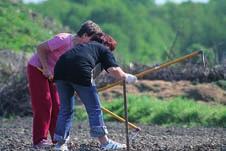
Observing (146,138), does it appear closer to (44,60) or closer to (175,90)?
(44,60)

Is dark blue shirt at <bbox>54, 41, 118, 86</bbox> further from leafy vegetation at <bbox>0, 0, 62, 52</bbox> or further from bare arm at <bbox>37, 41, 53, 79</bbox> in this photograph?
leafy vegetation at <bbox>0, 0, 62, 52</bbox>

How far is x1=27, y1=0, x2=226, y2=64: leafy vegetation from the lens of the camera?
2778 inches

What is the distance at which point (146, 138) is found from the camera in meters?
13.0

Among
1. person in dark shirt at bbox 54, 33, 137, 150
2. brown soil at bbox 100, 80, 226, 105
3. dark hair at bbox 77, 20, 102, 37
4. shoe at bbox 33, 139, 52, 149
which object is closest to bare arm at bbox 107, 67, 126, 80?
person in dark shirt at bbox 54, 33, 137, 150

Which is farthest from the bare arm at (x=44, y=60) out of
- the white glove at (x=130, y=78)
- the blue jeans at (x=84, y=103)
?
the white glove at (x=130, y=78)

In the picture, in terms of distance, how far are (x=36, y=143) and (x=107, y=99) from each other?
10.5 metres

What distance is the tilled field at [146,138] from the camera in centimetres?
1104

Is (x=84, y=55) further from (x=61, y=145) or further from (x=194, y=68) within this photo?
(x=194, y=68)

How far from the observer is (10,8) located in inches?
1489

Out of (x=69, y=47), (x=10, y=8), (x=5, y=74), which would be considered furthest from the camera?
(x=10, y=8)

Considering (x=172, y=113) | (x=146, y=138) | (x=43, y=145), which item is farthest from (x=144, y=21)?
(x=43, y=145)

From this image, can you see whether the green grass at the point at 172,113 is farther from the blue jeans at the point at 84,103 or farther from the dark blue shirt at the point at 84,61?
the dark blue shirt at the point at 84,61

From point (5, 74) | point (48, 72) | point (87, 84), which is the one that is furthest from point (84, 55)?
point (5, 74)

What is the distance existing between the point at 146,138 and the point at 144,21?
69170 millimetres
